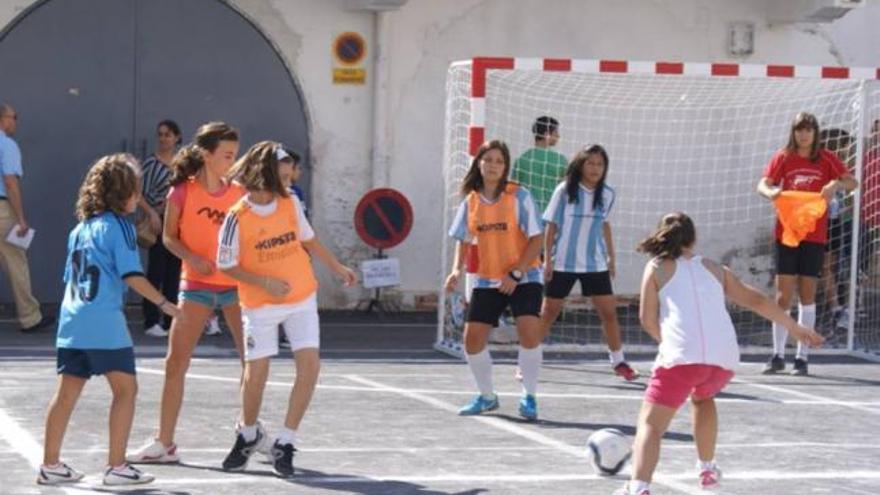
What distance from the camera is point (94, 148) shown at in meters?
17.8

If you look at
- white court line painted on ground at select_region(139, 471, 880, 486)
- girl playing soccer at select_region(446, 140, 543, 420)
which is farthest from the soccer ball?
girl playing soccer at select_region(446, 140, 543, 420)

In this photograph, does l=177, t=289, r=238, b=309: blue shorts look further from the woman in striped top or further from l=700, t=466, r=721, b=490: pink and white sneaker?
the woman in striped top

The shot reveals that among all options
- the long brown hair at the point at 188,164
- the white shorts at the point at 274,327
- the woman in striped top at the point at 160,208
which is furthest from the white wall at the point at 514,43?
the white shorts at the point at 274,327

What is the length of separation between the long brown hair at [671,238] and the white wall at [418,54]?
9.99 metres

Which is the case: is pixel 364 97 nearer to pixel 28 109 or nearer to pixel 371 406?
pixel 28 109

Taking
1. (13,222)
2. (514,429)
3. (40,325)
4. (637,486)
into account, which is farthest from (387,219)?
(637,486)

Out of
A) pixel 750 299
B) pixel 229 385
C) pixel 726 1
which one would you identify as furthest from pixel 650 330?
pixel 726 1

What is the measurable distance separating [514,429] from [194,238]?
100 inches

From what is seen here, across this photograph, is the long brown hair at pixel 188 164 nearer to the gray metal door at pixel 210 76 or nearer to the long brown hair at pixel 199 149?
the long brown hair at pixel 199 149

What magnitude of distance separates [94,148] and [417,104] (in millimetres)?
3429

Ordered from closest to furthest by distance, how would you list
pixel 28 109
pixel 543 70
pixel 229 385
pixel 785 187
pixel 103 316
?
pixel 103 316
pixel 229 385
pixel 785 187
pixel 543 70
pixel 28 109

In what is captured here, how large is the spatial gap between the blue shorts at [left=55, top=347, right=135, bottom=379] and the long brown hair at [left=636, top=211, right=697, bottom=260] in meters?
2.65

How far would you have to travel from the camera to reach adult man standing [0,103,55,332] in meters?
15.5

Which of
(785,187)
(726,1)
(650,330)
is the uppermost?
(726,1)
